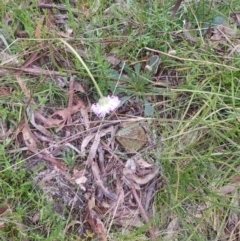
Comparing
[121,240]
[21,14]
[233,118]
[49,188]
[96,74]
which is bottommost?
[121,240]

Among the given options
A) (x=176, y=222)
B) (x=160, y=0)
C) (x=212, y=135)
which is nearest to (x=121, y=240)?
(x=176, y=222)

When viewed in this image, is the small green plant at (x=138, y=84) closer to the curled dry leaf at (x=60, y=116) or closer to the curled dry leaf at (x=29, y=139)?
the curled dry leaf at (x=60, y=116)

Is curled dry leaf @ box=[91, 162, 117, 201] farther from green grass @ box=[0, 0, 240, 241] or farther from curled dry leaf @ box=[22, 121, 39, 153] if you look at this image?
curled dry leaf @ box=[22, 121, 39, 153]

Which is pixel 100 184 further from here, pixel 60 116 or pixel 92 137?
pixel 60 116

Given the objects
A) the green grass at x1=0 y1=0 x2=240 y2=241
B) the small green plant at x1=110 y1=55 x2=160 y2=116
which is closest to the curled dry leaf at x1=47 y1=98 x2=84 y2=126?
the green grass at x1=0 y1=0 x2=240 y2=241

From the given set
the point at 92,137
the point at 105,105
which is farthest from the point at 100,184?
the point at 105,105

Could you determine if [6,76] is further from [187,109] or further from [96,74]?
[187,109]
